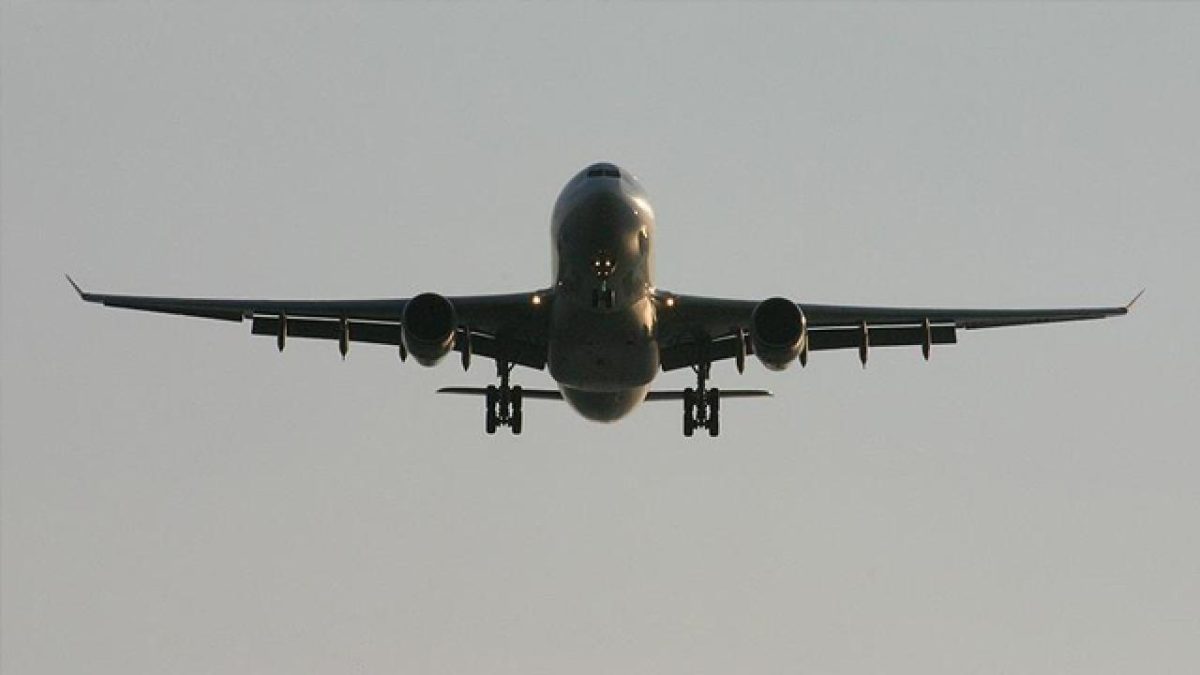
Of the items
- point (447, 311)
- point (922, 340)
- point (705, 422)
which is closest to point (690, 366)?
point (705, 422)

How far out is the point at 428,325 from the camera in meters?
41.5

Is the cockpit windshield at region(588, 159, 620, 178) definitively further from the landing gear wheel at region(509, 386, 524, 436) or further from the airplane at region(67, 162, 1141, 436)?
the landing gear wheel at region(509, 386, 524, 436)

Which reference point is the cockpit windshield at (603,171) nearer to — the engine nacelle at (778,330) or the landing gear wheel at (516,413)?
the engine nacelle at (778,330)

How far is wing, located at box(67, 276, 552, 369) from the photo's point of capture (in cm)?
4412

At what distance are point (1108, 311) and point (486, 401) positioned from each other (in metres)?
12.9

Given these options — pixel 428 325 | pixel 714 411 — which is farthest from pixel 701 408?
pixel 428 325

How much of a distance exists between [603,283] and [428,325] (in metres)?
3.26

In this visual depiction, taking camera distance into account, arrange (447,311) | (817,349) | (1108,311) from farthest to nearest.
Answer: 1. (817,349)
2. (1108,311)
3. (447,311)

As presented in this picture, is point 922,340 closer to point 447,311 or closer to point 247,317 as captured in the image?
point 447,311

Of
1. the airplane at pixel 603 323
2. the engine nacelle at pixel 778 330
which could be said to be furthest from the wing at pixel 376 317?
the engine nacelle at pixel 778 330

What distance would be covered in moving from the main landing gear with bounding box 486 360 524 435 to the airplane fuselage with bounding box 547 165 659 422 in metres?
4.36

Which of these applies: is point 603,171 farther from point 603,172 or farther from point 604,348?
point 604,348

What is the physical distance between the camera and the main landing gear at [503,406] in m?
48.0

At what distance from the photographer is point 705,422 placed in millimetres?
48625
